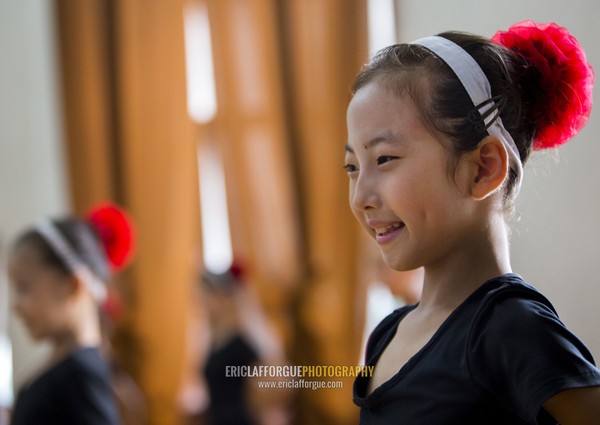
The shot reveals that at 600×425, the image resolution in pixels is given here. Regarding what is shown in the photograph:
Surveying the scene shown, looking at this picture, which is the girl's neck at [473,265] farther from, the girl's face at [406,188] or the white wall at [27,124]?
the white wall at [27,124]

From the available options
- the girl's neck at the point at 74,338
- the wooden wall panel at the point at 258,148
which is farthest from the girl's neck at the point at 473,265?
the wooden wall panel at the point at 258,148

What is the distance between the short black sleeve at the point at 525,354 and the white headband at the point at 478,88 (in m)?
0.21

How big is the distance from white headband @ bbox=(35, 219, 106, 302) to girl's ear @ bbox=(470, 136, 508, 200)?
149 cm

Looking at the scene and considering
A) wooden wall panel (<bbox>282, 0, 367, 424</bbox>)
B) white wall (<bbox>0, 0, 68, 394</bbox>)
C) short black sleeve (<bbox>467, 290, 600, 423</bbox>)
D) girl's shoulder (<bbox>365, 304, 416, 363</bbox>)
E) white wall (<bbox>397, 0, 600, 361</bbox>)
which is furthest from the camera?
white wall (<bbox>0, 0, 68, 394</bbox>)

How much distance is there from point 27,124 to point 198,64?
1.01 meters

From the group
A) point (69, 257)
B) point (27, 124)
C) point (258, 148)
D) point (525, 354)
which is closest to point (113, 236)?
point (69, 257)

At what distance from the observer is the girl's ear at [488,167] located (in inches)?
37.5

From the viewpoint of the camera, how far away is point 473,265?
3.21 ft

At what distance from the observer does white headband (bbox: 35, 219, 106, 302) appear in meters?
2.16

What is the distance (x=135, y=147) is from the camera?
3.80m

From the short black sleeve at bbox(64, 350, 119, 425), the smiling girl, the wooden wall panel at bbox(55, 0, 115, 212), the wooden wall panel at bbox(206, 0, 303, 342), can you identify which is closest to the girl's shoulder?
the smiling girl

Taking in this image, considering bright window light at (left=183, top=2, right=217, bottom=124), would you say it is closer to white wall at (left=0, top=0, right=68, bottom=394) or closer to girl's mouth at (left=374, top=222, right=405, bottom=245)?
white wall at (left=0, top=0, right=68, bottom=394)

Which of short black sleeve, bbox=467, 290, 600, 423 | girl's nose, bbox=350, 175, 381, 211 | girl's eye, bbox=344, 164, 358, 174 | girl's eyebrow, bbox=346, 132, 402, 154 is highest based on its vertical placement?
girl's eyebrow, bbox=346, 132, 402, 154

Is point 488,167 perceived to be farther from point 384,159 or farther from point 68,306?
point 68,306
